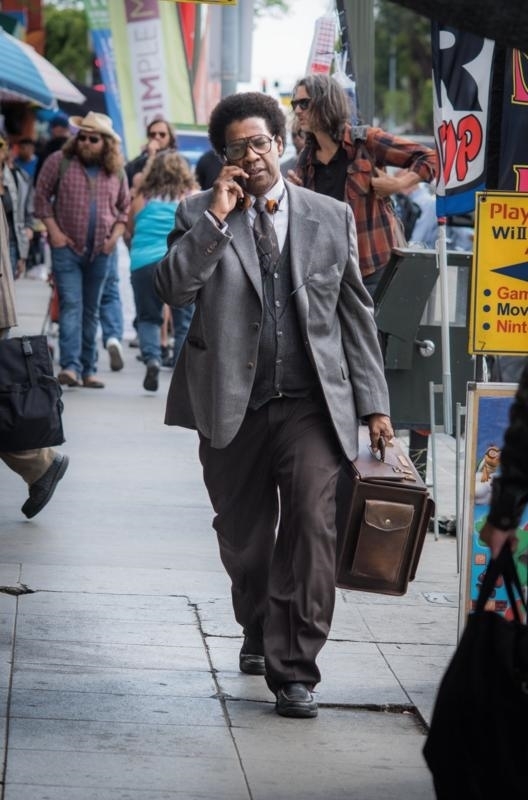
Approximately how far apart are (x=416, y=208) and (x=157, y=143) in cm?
482

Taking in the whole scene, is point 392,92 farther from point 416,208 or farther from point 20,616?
point 20,616

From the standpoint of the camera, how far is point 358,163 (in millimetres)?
8055

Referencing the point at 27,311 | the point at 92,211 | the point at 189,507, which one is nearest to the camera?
the point at 189,507

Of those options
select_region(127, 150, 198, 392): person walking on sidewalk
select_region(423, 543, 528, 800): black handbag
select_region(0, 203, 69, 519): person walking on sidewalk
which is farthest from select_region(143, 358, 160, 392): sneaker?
select_region(423, 543, 528, 800): black handbag

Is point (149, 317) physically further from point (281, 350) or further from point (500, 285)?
point (281, 350)

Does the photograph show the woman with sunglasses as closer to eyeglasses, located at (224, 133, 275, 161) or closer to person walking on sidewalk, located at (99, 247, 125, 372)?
eyeglasses, located at (224, 133, 275, 161)

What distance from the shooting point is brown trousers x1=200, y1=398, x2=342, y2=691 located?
522 centimetres

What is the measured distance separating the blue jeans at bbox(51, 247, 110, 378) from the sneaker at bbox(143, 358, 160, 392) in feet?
1.78

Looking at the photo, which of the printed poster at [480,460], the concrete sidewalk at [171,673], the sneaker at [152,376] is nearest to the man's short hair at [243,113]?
the printed poster at [480,460]

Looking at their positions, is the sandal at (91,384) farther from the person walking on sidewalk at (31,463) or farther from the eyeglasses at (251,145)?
the eyeglasses at (251,145)

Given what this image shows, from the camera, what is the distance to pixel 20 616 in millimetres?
6227

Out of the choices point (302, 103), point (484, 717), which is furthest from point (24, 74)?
point (484, 717)

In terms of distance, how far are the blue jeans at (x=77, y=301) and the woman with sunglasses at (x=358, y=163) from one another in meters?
5.13

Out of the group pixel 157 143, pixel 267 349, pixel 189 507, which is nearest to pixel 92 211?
pixel 157 143
